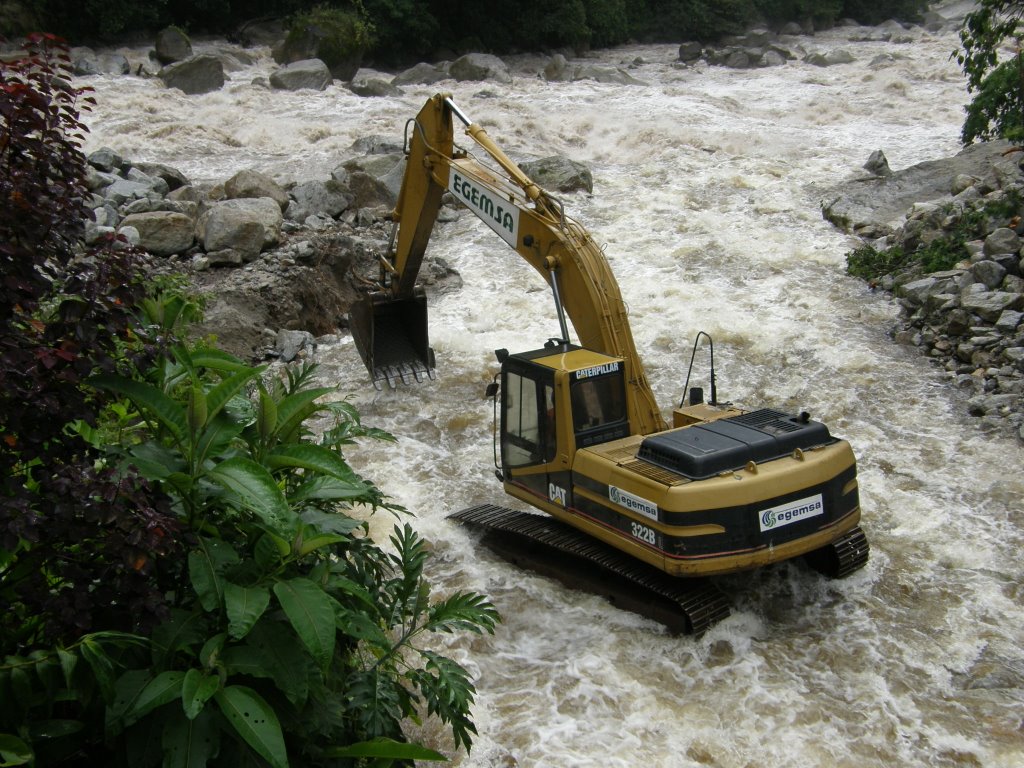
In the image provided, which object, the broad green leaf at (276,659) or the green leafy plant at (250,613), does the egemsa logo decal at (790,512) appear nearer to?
the green leafy plant at (250,613)

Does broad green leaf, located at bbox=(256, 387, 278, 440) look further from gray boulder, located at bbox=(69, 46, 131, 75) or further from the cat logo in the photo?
gray boulder, located at bbox=(69, 46, 131, 75)

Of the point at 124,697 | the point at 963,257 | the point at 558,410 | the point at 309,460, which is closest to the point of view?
the point at 124,697

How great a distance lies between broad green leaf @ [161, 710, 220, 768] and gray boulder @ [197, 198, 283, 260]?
10.7 m

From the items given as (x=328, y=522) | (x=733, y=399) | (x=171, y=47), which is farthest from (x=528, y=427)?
(x=171, y=47)

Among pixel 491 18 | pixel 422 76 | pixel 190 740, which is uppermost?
pixel 491 18

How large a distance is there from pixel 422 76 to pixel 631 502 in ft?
78.4

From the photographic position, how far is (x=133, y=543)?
3340 mm

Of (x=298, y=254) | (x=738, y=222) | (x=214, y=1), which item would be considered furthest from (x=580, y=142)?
(x=214, y=1)

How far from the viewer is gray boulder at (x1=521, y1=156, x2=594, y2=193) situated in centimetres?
1809

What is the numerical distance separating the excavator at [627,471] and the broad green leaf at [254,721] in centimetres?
329

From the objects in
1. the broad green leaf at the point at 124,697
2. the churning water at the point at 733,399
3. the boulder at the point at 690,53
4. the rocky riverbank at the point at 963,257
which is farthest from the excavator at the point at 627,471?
the boulder at the point at 690,53

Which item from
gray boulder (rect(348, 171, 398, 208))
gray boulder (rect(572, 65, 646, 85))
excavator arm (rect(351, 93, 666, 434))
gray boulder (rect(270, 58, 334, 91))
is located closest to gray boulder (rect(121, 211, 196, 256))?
gray boulder (rect(348, 171, 398, 208))

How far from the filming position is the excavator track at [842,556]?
7.32 m

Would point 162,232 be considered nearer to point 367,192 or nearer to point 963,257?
point 367,192
